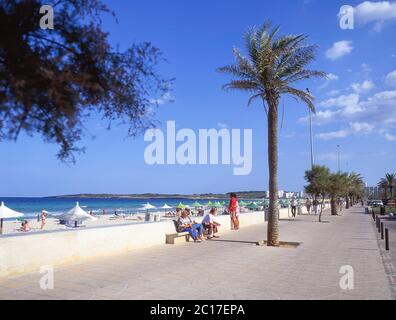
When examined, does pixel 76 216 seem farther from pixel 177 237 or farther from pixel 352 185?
pixel 352 185

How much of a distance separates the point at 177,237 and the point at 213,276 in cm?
561

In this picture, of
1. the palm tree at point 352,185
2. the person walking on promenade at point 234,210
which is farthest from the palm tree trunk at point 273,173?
the palm tree at point 352,185

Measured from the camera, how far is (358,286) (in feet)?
23.9

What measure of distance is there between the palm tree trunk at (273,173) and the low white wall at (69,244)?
3.57 meters

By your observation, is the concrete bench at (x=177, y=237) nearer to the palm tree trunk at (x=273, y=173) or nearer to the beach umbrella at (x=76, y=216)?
the palm tree trunk at (x=273, y=173)

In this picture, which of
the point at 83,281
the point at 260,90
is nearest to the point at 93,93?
the point at 83,281

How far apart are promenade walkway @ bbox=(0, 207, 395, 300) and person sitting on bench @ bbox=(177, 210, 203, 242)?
6.71ft

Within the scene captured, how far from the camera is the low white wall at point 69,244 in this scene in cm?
760

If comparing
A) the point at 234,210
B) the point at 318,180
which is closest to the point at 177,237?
the point at 234,210

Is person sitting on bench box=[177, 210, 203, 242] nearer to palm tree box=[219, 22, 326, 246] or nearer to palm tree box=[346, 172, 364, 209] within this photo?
palm tree box=[219, 22, 326, 246]

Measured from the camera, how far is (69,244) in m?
9.03

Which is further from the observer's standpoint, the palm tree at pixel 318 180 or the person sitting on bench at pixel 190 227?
the palm tree at pixel 318 180
